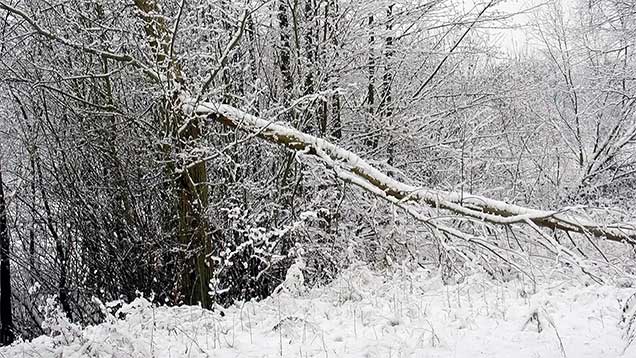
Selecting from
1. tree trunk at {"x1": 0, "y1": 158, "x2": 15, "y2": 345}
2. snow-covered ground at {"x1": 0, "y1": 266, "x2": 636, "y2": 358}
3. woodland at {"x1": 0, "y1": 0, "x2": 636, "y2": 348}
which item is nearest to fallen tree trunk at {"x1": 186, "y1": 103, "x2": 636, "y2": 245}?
woodland at {"x1": 0, "y1": 0, "x2": 636, "y2": 348}

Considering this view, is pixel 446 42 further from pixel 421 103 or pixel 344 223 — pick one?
pixel 344 223

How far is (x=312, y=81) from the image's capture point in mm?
7914

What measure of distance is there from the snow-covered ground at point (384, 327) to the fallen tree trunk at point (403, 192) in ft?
1.98

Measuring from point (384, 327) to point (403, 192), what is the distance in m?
1.48

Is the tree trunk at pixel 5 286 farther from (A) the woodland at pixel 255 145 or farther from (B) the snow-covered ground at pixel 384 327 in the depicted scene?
(B) the snow-covered ground at pixel 384 327

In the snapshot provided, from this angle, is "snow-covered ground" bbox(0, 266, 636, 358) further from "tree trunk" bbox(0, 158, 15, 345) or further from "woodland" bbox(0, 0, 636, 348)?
"tree trunk" bbox(0, 158, 15, 345)

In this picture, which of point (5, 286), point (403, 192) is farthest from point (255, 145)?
point (5, 286)

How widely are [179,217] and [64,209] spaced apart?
234cm

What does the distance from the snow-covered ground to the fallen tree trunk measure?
604mm

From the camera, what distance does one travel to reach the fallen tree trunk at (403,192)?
188 inches

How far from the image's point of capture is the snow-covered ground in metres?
3.88

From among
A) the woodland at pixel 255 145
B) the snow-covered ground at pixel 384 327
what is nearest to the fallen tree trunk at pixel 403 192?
the woodland at pixel 255 145

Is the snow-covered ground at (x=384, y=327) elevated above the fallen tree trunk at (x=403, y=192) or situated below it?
below

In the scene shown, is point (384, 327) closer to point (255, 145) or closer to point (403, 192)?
point (403, 192)
